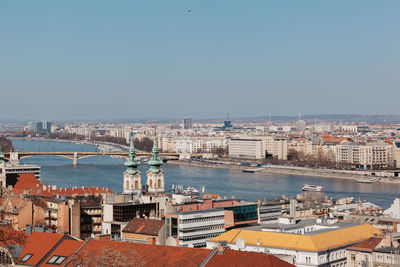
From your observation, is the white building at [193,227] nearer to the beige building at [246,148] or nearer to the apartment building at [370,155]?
the apartment building at [370,155]

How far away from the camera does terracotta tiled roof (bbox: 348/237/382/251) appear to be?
1579cm

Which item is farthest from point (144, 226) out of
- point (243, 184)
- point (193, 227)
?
point (243, 184)

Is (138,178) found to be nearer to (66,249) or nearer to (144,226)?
(144,226)

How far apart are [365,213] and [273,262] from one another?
11.4 metres

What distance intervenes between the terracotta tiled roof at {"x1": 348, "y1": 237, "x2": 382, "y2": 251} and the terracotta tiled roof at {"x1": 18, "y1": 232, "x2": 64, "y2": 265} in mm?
5574

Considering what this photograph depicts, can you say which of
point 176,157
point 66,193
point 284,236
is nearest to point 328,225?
point 284,236

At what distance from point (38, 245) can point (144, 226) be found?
4.95 m

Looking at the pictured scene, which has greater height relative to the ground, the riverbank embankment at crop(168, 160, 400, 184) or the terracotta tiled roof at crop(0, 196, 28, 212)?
the terracotta tiled roof at crop(0, 196, 28, 212)

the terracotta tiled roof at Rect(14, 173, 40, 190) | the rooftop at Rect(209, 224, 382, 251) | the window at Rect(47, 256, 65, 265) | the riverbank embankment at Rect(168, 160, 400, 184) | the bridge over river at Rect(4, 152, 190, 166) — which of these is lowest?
the riverbank embankment at Rect(168, 160, 400, 184)

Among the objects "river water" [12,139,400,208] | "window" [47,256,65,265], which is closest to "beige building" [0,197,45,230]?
"window" [47,256,65,265]

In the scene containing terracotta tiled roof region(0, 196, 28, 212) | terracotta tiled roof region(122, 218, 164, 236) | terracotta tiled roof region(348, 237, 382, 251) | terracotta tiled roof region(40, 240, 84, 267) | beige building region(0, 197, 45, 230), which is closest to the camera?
terracotta tiled roof region(40, 240, 84, 267)

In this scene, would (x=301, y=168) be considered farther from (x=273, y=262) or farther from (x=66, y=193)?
(x=273, y=262)

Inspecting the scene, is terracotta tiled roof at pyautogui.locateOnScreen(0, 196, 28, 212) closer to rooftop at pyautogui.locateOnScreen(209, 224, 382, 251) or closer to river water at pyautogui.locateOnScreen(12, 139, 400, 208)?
rooftop at pyautogui.locateOnScreen(209, 224, 382, 251)

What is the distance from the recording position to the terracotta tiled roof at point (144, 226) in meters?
18.3
